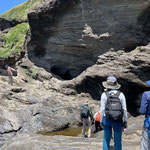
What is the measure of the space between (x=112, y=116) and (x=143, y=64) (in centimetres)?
1009

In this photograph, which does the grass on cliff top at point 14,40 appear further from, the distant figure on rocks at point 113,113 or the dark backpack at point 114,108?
the dark backpack at point 114,108

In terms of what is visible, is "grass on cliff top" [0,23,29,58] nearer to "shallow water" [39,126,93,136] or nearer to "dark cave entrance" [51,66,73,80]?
"dark cave entrance" [51,66,73,80]

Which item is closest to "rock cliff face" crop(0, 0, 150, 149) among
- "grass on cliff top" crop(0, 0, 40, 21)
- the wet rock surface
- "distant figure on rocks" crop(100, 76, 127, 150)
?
the wet rock surface

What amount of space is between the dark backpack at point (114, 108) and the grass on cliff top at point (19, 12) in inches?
895

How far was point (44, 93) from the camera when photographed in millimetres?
18469

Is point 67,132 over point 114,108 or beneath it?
beneath

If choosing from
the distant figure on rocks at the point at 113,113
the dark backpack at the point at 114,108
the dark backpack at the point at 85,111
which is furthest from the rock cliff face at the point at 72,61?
the dark backpack at the point at 114,108

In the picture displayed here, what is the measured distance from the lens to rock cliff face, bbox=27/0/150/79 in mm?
16891

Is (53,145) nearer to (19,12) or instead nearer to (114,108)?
(114,108)

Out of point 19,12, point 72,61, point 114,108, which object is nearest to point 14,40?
point 19,12

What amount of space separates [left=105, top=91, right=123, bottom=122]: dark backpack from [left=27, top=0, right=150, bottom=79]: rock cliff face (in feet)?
41.9

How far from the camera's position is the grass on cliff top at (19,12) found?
25688 mm

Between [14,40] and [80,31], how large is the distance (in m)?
8.45

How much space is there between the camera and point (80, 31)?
19.0m
